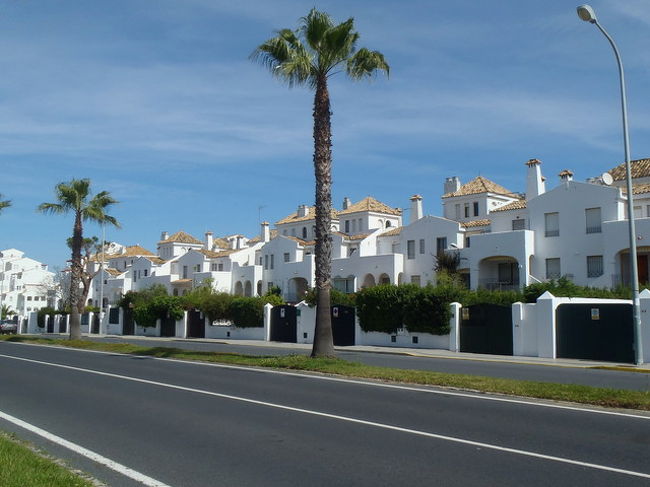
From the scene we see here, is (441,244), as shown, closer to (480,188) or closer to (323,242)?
(480,188)

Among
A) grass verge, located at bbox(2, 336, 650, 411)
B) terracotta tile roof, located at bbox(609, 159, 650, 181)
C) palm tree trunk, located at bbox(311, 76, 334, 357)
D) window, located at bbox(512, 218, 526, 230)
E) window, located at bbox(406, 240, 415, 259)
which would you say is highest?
terracotta tile roof, located at bbox(609, 159, 650, 181)

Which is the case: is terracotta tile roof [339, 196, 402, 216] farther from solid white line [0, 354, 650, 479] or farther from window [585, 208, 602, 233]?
solid white line [0, 354, 650, 479]

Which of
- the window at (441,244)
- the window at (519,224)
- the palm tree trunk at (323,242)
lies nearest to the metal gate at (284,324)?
the window at (441,244)

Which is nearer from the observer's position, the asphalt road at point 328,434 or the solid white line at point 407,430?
the asphalt road at point 328,434

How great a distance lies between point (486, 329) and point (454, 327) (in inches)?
76.6

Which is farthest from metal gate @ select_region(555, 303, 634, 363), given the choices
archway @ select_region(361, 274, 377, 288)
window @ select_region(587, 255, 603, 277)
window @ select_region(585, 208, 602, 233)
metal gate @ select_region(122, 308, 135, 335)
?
metal gate @ select_region(122, 308, 135, 335)

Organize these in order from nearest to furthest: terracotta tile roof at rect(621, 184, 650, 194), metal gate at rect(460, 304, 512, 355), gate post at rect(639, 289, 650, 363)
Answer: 1. gate post at rect(639, 289, 650, 363)
2. metal gate at rect(460, 304, 512, 355)
3. terracotta tile roof at rect(621, 184, 650, 194)

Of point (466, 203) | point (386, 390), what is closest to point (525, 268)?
point (466, 203)

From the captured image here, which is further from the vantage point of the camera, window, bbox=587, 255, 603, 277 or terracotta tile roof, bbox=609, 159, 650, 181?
terracotta tile roof, bbox=609, 159, 650, 181

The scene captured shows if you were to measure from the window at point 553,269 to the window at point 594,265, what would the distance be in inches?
86.2

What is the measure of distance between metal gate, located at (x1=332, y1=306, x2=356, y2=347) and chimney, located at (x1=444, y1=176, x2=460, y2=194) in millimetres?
30186

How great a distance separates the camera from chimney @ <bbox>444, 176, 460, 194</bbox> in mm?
64562

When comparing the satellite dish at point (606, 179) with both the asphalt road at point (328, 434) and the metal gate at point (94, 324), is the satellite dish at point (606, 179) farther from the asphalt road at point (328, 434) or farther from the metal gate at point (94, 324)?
the metal gate at point (94, 324)

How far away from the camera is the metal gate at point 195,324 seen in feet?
165
